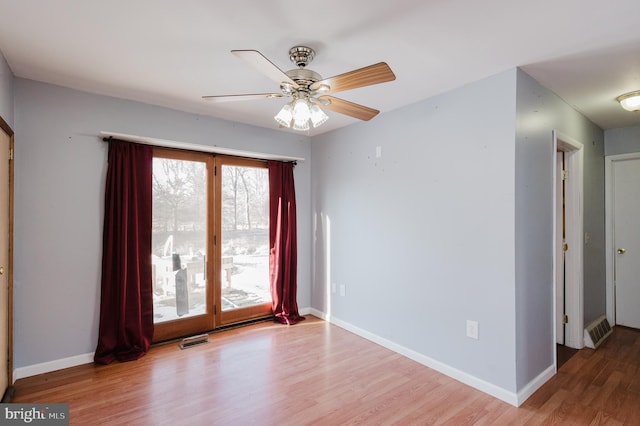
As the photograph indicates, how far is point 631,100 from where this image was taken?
2.79 m

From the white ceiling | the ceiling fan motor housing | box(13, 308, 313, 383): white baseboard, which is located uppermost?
the white ceiling

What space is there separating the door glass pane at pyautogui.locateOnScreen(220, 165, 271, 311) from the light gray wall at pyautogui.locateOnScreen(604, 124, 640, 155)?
170 inches

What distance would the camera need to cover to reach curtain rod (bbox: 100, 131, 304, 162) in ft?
9.86

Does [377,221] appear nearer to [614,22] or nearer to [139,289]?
[614,22]

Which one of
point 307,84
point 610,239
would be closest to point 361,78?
point 307,84

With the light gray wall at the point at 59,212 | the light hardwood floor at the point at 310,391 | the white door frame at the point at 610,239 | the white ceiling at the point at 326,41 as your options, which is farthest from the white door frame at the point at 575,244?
the light gray wall at the point at 59,212

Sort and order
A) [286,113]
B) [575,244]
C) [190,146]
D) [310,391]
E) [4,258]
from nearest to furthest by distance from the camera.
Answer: [286,113] < [4,258] < [310,391] < [575,244] < [190,146]

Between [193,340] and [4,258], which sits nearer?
[4,258]

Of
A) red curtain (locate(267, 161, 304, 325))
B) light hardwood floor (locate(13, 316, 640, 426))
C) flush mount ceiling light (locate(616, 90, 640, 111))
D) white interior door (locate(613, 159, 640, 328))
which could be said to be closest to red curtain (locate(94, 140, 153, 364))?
light hardwood floor (locate(13, 316, 640, 426))

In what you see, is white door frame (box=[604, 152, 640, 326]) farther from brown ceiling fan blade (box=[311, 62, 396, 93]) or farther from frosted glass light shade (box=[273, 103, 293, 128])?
frosted glass light shade (box=[273, 103, 293, 128])

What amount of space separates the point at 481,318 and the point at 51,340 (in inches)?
142

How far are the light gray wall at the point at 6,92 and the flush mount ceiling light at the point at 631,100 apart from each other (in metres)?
4.93

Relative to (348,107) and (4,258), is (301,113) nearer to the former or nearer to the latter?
(348,107)

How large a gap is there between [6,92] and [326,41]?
240cm
